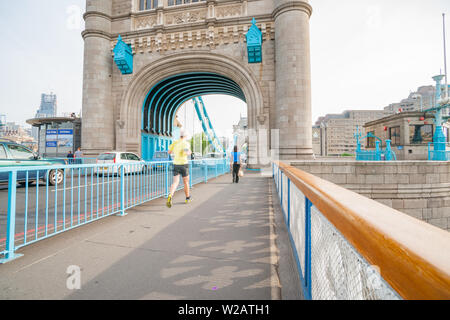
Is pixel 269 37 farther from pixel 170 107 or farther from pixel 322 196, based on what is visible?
pixel 322 196

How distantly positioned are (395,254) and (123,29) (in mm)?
20194

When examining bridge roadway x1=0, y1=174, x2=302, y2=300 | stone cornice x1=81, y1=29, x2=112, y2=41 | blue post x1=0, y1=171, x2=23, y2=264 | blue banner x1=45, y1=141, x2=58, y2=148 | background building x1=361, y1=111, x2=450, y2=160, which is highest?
stone cornice x1=81, y1=29, x2=112, y2=41

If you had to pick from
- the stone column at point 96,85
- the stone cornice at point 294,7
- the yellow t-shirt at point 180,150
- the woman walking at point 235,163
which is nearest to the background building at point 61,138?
the stone column at point 96,85

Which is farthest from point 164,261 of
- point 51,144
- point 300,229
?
point 51,144

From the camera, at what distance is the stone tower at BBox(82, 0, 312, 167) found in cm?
1380

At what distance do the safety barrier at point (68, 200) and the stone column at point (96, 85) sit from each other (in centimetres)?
719

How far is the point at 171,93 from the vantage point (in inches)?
854

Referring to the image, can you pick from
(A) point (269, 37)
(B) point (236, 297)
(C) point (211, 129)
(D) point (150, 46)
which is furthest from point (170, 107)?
(C) point (211, 129)

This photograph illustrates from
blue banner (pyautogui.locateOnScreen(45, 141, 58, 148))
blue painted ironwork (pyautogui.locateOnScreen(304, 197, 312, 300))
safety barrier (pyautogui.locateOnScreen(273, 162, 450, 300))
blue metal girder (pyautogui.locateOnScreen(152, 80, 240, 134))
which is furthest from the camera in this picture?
blue metal girder (pyautogui.locateOnScreen(152, 80, 240, 134))

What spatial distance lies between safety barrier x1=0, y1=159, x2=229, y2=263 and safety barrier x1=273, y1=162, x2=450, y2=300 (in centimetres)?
223

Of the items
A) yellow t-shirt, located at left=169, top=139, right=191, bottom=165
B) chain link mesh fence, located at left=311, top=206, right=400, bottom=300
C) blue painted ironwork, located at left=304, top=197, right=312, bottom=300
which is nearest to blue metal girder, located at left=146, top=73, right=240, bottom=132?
yellow t-shirt, located at left=169, top=139, right=191, bottom=165

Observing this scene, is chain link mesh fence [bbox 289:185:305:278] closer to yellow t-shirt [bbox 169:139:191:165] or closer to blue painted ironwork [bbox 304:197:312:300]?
blue painted ironwork [bbox 304:197:312:300]

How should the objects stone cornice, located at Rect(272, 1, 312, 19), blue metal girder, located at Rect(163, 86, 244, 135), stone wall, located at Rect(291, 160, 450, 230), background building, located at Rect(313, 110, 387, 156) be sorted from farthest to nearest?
background building, located at Rect(313, 110, 387, 156) < blue metal girder, located at Rect(163, 86, 244, 135) < stone cornice, located at Rect(272, 1, 312, 19) < stone wall, located at Rect(291, 160, 450, 230)

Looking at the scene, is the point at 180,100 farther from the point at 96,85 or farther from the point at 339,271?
the point at 339,271
